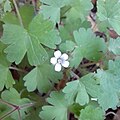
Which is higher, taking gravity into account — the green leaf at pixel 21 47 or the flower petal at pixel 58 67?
the green leaf at pixel 21 47

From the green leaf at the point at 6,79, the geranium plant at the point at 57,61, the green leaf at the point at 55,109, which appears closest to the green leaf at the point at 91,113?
the geranium plant at the point at 57,61

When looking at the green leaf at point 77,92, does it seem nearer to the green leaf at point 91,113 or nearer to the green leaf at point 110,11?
the green leaf at point 91,113

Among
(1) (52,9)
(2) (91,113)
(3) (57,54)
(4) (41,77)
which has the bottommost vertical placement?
(2) (91,113)

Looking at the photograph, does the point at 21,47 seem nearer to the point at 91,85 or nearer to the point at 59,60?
the point at 59,60

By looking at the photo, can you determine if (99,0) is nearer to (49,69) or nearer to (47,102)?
(49,69)

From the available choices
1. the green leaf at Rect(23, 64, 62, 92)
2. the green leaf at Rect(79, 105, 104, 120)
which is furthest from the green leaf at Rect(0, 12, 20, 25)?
the green leaf at Rect(79, 105, 104, 120)

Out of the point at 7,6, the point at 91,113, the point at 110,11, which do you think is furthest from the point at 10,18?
the point at 91,113

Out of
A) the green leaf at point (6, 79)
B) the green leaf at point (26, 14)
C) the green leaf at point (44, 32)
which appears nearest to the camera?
the green leaf at point (44, 32)

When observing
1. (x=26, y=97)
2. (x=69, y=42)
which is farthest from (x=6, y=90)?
(x=69, y=42)
